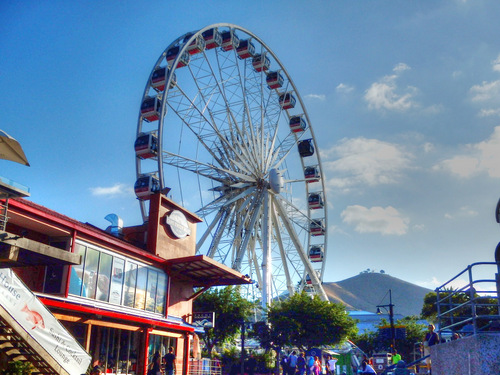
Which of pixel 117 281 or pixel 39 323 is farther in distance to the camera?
pixel 117 281

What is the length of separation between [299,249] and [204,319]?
16.8 meters

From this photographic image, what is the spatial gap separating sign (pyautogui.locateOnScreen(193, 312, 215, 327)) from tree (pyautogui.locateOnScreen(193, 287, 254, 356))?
1237 centimetres

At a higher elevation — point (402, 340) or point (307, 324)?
Result: point (402, 340)

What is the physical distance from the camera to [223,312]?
41.2 meters

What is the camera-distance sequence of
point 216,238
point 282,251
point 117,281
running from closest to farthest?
1. point 117,281
2. point 216,238
3. point 282,251

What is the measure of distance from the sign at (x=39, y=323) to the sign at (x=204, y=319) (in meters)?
11.2

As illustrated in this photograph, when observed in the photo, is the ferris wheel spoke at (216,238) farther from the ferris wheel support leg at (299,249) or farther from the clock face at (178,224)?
the clock face at (178,224)

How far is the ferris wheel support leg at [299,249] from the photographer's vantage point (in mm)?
42062

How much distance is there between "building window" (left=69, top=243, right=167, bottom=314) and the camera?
66.8 feet

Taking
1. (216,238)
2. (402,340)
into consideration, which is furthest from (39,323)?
(402,340)

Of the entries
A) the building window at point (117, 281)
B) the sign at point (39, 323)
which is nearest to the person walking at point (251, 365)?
the building window at point (117, 281)

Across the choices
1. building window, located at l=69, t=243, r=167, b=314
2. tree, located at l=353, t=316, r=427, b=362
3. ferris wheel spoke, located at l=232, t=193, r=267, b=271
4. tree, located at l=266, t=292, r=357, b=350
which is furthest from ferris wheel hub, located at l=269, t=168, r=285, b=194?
tree, located at l=353, t=316, r=427, b=362

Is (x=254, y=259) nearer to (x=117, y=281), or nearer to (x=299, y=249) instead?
(x=299, y=249)

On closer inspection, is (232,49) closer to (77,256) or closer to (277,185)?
(277,185)
